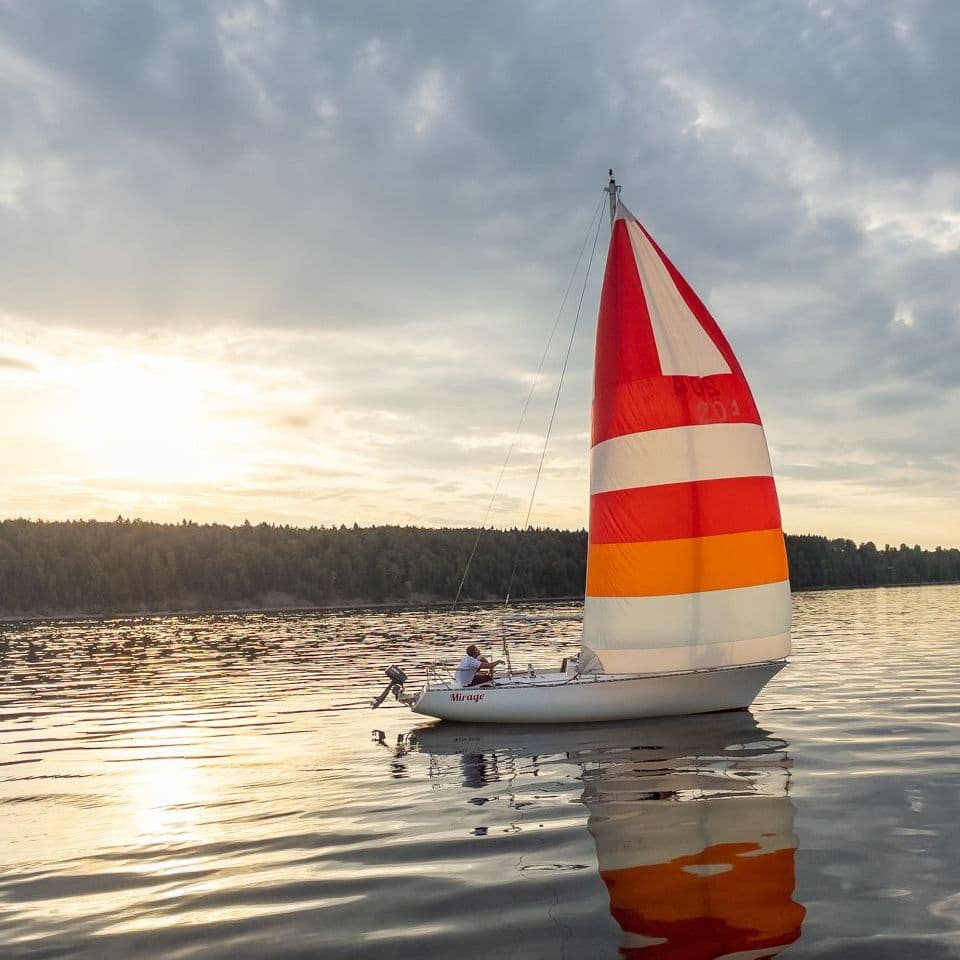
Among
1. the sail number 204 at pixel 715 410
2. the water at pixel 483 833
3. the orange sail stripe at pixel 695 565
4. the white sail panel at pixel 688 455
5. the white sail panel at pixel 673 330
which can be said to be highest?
the white sail panel at pixel 673 330

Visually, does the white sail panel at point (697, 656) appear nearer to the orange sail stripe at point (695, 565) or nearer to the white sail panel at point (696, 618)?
the white sail panel at point (696, 618)

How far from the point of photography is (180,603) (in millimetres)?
132875

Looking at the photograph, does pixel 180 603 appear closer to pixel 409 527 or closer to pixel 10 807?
pixel 409 527

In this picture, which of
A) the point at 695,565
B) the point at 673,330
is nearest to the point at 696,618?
the point at 695,565

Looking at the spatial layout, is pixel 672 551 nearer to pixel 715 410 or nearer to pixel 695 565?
pixel 695 565

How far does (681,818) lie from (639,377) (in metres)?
13.2

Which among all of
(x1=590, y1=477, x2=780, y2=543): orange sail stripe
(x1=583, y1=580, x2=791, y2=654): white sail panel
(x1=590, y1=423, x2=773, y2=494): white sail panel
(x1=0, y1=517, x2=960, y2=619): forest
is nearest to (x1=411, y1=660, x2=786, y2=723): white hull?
(x1=583, y1=580, x2=791, y2=654): white sail panel

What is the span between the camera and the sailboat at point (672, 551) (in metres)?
24.2

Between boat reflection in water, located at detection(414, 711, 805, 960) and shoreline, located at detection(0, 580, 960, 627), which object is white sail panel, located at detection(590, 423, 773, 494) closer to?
boat reflection in water, located at detection(414, 711, 805, 960)

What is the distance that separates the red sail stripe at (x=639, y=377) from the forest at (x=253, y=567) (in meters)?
91.0

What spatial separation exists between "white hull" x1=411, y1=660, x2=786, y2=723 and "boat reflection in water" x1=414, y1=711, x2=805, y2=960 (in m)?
0.34

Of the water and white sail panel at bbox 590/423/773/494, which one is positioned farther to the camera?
white sail panel at bbox 590/423/773/494

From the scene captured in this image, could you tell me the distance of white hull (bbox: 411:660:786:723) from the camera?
24016 mm

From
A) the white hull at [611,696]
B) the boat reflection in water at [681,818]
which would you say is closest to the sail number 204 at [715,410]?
the white hull at [611,696]
